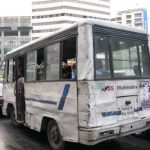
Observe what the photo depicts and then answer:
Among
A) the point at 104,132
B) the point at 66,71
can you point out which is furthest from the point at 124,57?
the point at 104,132

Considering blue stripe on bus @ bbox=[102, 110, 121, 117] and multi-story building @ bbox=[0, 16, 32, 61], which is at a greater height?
multi-story building @ bbox=[0, 16, 32, 61]

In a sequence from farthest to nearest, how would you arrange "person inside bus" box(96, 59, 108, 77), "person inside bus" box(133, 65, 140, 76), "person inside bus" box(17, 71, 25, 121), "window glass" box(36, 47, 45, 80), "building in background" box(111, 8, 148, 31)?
"building in background" box(111, 8, 148, 31), "person inside bus" box(17, 71, 25, 121), "window glass" box(36, 47, 45, 80), "person inside bus" box(133, 65, 140, 76), "person inside bus" box(96, 59, 108, 77)

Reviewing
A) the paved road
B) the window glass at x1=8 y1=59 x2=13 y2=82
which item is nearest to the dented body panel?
the paved road

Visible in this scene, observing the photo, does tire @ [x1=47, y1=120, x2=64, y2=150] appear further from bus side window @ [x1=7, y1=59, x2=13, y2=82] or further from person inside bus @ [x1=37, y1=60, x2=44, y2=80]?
bus side window @ [x1=7, y1=59, x2=13, y2=82]

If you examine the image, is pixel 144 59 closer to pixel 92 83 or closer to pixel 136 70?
pixel 136 70

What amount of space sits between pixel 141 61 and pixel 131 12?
139002 millimetres

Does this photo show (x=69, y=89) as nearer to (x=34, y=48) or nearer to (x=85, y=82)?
(x=85, y=82)

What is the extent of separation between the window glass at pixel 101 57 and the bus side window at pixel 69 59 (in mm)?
495

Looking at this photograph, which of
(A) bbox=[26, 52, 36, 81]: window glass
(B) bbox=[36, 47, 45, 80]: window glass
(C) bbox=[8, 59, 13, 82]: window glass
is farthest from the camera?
(C) bbox=[8, 59, 13, 82]: window glass

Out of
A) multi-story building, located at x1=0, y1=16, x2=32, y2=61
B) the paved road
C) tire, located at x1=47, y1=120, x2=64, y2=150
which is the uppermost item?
multi-story building, located at x1=0, y1=16, x2=32, y2=61

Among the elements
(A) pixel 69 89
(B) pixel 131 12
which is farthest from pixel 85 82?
(B) pixel 131 12

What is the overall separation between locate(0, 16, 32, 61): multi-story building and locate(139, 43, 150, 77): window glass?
11574 centimetres

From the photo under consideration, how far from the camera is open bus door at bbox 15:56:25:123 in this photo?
954 cm

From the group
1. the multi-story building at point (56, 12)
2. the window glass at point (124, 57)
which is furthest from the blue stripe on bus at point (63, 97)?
the multi-story building at point (56, 12)
